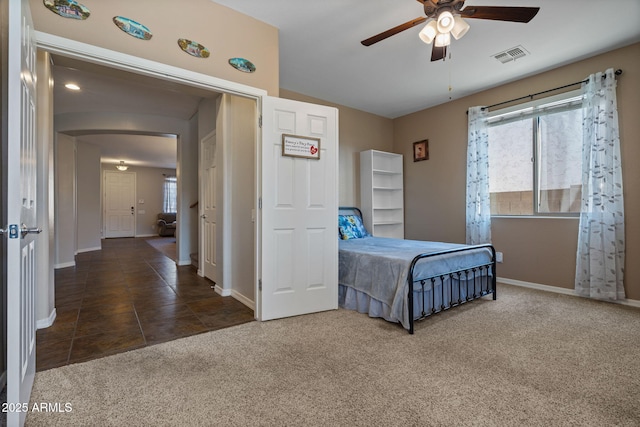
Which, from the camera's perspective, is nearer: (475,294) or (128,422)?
(128,422)

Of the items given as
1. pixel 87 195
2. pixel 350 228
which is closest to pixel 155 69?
pixel 350 228

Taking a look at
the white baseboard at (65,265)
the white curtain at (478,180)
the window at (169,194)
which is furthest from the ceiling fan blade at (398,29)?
the window at (169,194)

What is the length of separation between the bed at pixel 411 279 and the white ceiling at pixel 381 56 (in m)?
2.19

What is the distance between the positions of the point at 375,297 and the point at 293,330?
0.83 m

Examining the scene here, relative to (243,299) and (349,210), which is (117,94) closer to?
(243,299)

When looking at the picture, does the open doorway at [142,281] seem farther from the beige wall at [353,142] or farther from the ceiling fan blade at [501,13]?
the ceiling fan blade at [501,13]

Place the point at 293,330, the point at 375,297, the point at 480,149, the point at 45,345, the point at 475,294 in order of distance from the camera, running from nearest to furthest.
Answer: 1. the point at 45,345
2. the point at 293,330
3. the point at 375,297
4. the point at 475,294
5. the point at 480,149

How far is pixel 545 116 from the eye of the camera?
12.6 feet

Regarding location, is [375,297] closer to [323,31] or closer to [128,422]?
[128,422]

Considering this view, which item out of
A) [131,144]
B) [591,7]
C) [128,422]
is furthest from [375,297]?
[131,144]

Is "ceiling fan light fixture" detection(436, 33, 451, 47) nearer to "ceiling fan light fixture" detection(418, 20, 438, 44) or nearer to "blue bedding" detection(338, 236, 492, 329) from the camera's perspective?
"ceiling fan light fixture" detection(418, 20, 438, 44)

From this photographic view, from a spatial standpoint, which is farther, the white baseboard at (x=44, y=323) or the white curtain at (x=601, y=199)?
the white curtain at (x=601, y=199)

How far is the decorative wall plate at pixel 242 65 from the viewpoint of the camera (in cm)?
258

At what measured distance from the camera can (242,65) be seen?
2.63 meters
